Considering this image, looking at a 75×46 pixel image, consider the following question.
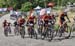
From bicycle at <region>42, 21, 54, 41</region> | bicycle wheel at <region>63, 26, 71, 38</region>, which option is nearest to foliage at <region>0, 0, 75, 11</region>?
bicycle wheel at <region>63, 26, 71, 38</region>

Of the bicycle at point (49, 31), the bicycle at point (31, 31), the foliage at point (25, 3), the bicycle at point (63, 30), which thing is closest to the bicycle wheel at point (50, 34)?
the bicycle at point (49, 31)

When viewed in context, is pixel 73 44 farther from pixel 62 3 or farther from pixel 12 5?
pixel 12 5

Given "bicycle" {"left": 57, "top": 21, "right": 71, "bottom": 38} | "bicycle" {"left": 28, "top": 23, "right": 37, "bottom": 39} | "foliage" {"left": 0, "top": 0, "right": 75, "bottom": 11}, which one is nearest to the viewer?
"bicycle" {"left": 57, "top": 21, "right": 71, "bottom": 38}

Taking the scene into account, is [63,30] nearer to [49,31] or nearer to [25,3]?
[49,31]

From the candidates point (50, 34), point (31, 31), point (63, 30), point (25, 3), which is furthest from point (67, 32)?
point (25, 3)

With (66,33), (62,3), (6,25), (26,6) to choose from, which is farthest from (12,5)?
(66,33)

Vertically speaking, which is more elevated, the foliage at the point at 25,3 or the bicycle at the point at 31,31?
the bicycle at the point at 31,31

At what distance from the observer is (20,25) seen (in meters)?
26.2

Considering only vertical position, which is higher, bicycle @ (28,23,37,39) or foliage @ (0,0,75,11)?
bicycle @ (28,23,37,39)

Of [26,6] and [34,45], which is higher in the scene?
[34,45]

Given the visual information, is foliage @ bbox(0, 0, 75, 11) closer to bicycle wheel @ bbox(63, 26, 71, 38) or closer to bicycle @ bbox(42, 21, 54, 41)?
bicycle wheel @ bbox(63, 26, 71, 38)

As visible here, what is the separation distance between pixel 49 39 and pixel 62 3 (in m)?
50.5

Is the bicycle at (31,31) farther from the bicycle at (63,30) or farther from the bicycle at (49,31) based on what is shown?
the bicycle at (63,30)

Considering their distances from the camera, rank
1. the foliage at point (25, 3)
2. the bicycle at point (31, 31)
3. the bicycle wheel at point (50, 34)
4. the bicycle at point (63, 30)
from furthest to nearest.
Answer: the foliage at point (25, 3) < the bicycle at point (31, 31) < the bicycle at point (63, 30) < the bicycle wheel at point (50, 34)
